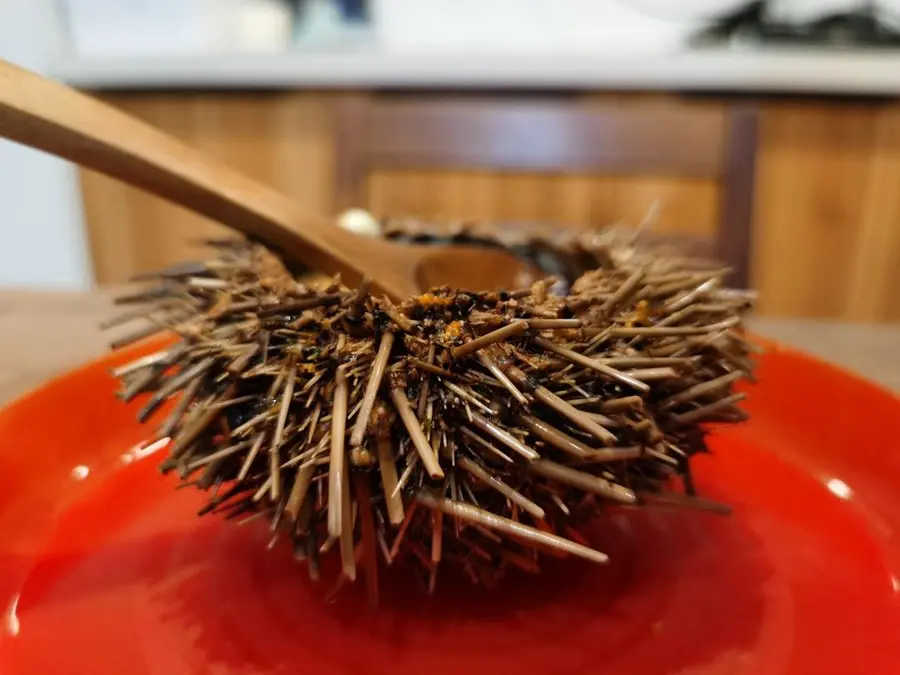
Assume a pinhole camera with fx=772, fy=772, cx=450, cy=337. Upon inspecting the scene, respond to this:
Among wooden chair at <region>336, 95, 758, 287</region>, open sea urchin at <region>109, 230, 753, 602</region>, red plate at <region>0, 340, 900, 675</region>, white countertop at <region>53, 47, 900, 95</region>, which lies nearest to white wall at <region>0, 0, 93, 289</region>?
white countertop at <region>53, 47, 900, 95</region>

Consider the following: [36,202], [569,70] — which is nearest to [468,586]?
[569,70]

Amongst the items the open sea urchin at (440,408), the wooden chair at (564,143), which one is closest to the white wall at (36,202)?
the wooden chair at (564,143)

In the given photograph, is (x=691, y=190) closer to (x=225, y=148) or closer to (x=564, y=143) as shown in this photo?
(x=564, y=143)

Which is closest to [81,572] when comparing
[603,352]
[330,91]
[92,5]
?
[603,352]

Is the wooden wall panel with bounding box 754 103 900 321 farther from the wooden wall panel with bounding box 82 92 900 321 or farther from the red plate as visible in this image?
the red plate

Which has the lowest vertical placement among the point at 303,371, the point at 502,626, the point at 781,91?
the point at 502,626

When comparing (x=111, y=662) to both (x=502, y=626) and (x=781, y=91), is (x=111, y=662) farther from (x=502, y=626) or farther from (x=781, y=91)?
(x=781, y=91)

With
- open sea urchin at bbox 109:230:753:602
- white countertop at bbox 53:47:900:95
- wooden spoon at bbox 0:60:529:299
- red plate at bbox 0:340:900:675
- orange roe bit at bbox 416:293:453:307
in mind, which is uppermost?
white countertop at bbox 53:47:900:95
